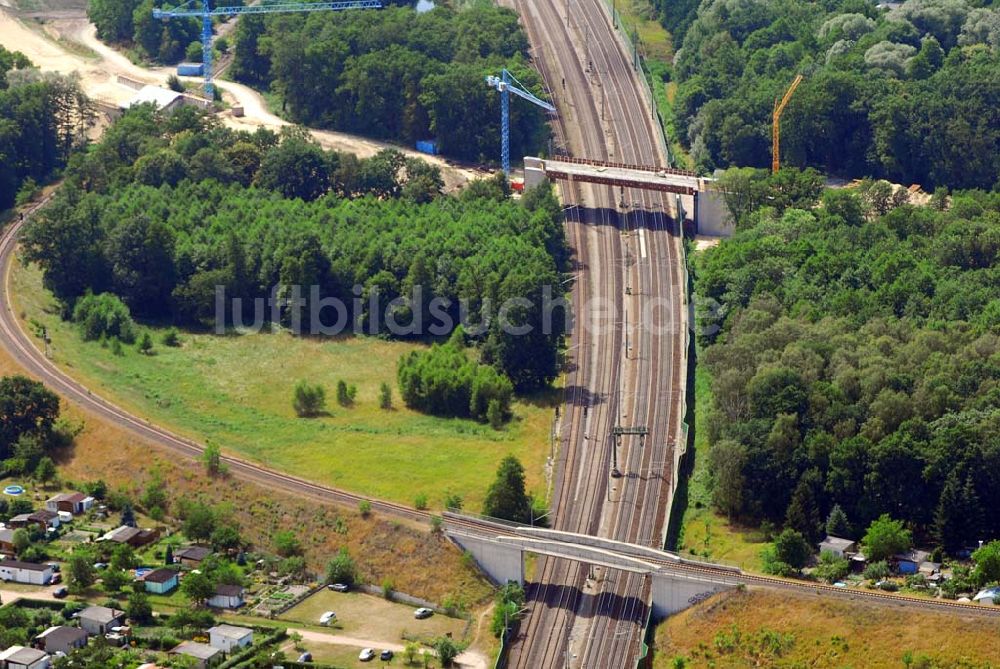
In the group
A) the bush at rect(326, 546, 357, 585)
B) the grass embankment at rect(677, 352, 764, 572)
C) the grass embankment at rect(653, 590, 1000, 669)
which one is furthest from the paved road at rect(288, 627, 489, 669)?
the grass embankment at rect(677, 352, 764, 572)

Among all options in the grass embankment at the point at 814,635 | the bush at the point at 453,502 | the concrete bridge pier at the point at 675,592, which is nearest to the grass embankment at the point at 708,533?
the concrete bridge pier at the point at 675,592

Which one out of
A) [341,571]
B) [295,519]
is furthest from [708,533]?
[295,519]

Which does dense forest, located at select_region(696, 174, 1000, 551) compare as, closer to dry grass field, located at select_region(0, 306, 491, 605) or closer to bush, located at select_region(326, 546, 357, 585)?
dry grass field, located at select_region(0, 306, 491, 605)

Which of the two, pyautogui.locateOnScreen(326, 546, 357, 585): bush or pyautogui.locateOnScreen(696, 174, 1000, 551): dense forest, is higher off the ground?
pyautogui.locateOnScreen(696, 174, 1000, 551): dense forest

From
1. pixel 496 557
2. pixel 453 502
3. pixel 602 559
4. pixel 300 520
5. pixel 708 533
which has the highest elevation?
pixel 453 502

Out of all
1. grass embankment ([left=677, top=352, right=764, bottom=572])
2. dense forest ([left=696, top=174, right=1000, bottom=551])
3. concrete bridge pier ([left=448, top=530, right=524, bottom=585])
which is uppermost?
dense forest ([left=696, top=174, right=1000, bottom=551])

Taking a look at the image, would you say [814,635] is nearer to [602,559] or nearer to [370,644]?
[602,559]

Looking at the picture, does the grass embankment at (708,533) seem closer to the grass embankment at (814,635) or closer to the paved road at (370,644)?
the grass embankment at (814,635)
